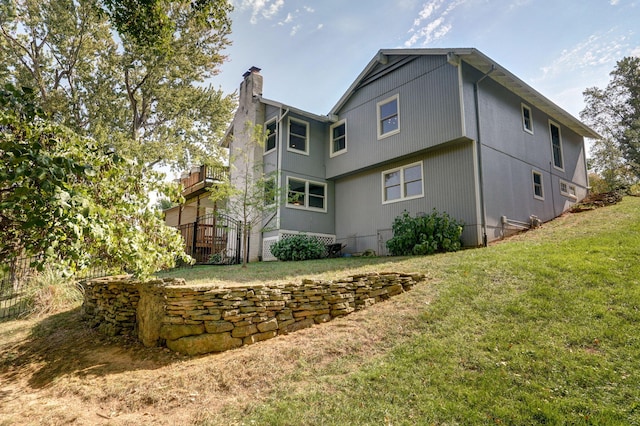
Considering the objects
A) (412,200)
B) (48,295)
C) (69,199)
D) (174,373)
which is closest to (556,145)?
(412,200)

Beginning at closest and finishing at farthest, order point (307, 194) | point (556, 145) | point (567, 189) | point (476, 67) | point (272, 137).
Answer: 1. point (476, 67)
2. point (307, 194)
3. point (272, 137)
4. point (556, 145)
5. point (567, 189)

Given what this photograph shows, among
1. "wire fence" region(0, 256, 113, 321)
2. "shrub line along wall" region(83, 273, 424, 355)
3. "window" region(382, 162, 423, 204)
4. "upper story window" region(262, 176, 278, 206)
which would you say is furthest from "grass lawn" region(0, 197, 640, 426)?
"upper story window" region(262, 176, 278, 206)

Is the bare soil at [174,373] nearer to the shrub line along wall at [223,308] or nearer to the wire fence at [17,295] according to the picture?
the shrub line along wall at [223,308]

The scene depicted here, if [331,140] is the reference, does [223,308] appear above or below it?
below

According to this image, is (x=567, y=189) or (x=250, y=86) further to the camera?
(x=250, y=86)

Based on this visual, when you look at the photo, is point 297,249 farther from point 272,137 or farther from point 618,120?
point 618,120

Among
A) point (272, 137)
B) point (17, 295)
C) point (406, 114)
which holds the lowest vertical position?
point (17, 295)

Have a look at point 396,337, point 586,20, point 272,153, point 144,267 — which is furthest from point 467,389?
point 272,153

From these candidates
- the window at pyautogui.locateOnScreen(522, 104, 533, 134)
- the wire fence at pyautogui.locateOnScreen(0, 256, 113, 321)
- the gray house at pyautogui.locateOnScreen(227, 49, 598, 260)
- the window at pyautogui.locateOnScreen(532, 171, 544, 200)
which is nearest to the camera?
the wire fence at pyautogui.locateOnScreen(0, 256, 113, 321)

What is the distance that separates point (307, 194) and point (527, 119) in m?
9.08

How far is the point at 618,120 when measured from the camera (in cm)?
2630

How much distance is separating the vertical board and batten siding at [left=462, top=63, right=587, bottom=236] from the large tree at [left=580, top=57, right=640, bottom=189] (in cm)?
1214

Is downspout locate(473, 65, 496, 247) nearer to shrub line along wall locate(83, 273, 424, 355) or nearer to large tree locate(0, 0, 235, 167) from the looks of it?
shrub line along wall locate(83, 273, 424, 355)

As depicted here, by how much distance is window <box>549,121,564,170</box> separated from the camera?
1509 cm
